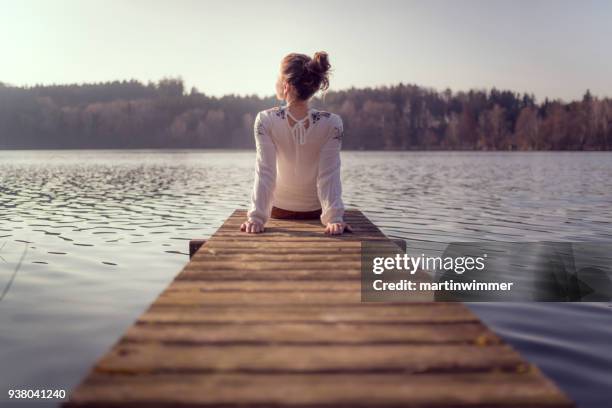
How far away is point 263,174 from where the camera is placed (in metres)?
5.55

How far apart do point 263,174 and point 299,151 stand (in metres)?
0.50

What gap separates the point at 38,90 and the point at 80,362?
142m

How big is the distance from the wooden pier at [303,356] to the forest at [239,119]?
108 metres

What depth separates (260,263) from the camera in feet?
13.3

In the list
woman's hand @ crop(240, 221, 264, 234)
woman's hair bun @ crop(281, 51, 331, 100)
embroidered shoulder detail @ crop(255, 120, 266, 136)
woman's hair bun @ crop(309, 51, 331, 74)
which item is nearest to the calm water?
woman's hand @ crop(240, 221, 264, 234)

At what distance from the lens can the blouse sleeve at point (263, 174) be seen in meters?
5.53

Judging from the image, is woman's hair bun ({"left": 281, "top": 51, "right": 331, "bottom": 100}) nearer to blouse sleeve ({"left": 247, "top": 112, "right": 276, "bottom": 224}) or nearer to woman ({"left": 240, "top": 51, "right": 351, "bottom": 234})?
woman ({"left": 240, "top": 51, "right": 351, "bottom": 234})

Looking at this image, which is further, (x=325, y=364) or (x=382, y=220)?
(x=382, y=220)

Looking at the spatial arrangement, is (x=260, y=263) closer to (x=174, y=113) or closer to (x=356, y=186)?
(x=356, y=186)

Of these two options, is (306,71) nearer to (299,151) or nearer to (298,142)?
(298,142)

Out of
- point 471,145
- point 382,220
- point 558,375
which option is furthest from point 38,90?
point 558,375
